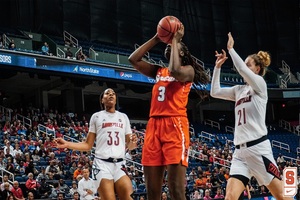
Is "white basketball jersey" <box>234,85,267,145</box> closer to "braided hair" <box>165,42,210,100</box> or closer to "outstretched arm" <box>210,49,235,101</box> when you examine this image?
"outstretched arm" <box>210,49,235,101</box>

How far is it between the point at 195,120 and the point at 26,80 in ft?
41.9

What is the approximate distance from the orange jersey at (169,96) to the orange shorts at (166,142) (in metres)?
0.07

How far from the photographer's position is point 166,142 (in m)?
5.34

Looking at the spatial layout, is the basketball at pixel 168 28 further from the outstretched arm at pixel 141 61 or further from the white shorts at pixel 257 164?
the white shorts at pixel 257 164

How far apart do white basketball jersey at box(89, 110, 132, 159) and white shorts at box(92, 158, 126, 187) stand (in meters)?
0.10

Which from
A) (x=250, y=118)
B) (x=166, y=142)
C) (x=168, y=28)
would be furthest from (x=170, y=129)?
(x=250, y=118)

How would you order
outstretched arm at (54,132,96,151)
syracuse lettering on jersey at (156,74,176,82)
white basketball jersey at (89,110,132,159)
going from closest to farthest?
syracuse lettering on jersey at (156,74,176,82)
outstretched arm at (54,132,96,151)
white basketball jersey at (89,110,132,159)

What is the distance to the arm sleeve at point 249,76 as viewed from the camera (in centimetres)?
603

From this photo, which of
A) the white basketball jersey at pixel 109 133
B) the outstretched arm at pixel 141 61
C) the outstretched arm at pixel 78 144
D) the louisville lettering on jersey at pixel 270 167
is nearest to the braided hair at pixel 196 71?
the outstretched arm at pixel 141 61

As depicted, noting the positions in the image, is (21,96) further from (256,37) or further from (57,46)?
(256,37)

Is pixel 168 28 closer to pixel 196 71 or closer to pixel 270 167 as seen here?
pixel 196 71

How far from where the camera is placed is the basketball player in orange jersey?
5.26 metres

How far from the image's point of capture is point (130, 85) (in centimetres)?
3100

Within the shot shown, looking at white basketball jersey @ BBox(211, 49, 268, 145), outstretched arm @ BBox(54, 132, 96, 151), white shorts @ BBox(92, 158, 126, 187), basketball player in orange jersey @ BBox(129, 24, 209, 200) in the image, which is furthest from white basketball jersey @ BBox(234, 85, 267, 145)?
outstretched arm @ BBox(54, 132, 96, 151)
